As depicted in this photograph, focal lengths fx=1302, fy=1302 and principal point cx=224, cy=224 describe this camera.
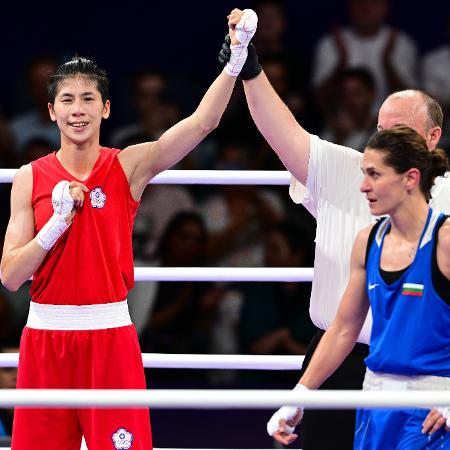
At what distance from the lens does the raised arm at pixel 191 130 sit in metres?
3.39

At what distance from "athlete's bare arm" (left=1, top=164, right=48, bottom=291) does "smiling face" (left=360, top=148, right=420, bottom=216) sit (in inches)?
33.9

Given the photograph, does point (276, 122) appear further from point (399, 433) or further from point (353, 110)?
point (353, 110)

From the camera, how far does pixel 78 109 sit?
3.36 metres

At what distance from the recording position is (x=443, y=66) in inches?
257

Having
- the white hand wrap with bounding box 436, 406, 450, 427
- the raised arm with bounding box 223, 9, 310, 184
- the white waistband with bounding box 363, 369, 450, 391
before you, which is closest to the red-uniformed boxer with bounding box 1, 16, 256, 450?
the raised arm with bounding box 223, 9, 310, 184

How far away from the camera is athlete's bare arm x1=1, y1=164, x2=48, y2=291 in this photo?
3275 mm

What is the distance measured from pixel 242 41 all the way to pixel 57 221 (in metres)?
0.67

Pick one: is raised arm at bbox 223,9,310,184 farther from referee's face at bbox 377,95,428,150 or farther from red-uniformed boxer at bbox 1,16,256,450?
referee's face at bbox 377,95,428,150

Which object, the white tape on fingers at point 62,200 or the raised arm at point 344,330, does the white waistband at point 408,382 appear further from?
the white tape on fingers at point 62,200

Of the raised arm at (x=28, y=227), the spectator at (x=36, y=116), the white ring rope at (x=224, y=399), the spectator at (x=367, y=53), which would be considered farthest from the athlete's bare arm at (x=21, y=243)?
the spectator at (x=367, y=53)

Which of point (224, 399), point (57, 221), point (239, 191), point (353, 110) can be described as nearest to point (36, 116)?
point (239, 191)

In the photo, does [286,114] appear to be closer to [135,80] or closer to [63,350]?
[63,350]

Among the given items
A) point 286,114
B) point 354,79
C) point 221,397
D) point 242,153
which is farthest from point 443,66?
point 221,397

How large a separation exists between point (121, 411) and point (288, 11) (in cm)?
388
